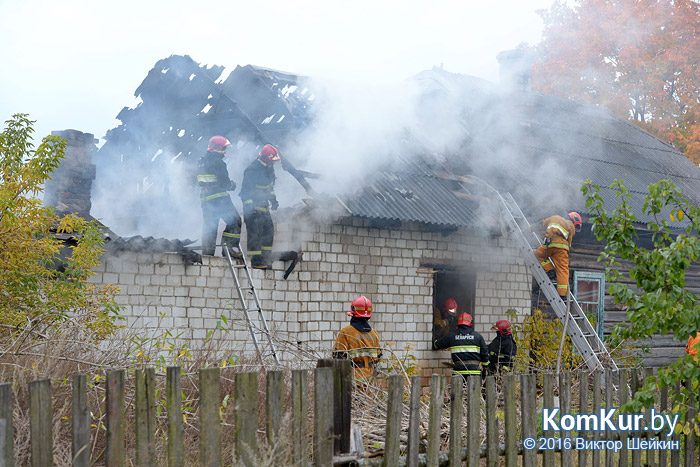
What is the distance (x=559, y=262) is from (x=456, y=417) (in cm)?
692

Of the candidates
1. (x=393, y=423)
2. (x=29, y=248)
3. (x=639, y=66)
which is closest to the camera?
(x=393, y=423)

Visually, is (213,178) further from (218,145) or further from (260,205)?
(260,205)

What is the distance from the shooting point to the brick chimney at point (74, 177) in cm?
1062

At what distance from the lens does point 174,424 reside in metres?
3.40

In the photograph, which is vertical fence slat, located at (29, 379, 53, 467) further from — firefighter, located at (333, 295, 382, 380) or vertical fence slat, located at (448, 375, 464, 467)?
firefighter, located at (333, 295, 382, 380)

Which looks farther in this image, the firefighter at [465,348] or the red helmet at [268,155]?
the red helmet at [268,155]

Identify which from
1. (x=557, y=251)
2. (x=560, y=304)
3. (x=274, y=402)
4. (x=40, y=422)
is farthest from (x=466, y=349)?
(x=40, y=422)

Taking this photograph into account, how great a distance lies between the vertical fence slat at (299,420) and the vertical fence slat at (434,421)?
0.87 meters

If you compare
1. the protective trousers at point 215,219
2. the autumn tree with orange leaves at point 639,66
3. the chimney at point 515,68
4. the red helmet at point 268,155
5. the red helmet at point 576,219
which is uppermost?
the autumn tree with orange leaves at point 639,66

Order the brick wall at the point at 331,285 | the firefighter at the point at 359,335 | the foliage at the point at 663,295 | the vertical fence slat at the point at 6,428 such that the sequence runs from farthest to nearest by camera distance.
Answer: the brick wall at the point at 331,285 < the firefighter at the point at 359,335 < the foliage at the point at 663,295 < the vertical fence slat at the point at 6,428

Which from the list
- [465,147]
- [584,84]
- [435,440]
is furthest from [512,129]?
[435,440]

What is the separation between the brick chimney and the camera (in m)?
10.6

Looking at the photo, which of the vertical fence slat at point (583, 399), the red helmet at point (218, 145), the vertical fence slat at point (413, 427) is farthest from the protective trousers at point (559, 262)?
the vertical fence slat at point (413, 427)

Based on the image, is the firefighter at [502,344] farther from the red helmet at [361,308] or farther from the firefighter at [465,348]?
the red helmet at [361,308]
